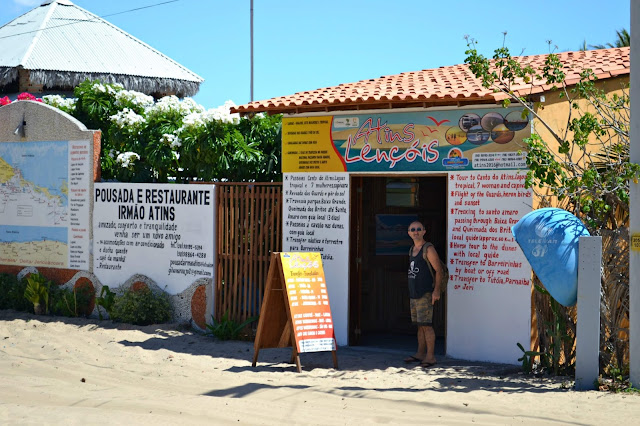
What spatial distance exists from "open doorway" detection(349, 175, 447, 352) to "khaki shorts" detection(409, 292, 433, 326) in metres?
2.39

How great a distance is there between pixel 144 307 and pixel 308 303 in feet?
11.0

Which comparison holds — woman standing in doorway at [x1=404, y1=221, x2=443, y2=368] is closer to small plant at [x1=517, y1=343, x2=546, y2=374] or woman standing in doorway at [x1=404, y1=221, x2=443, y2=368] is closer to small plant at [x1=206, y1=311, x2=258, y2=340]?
small plant at [x1=517, y1=343, x2=546, y2=374]

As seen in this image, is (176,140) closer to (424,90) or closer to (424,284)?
(424,90)

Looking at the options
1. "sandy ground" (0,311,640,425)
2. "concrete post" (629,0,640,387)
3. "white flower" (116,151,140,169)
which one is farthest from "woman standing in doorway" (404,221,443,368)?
"white flower" (116,151,140,169)

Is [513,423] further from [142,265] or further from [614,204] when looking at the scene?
[142,265]

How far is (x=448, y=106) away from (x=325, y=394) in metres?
3.90

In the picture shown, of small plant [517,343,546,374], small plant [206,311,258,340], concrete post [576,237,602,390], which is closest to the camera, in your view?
concrete post [576,237,602,390]

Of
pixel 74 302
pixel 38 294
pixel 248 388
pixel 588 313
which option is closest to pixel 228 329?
pixel 248 388

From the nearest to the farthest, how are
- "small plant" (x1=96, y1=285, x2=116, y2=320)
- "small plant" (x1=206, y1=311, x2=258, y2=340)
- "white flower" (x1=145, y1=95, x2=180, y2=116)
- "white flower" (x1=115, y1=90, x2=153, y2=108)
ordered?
"small plant" (x1=206, y1=311, x2=258, y2=340) → "small plant" (x1=96, y1=285, x2=116, y2=320) → "white flower" (x1=145, y1=95, x2=180, y2=116) → "white flower" (x1=115, y1=90, x2=153, y2=108)

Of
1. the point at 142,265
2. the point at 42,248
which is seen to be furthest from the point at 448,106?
the point at 42,248

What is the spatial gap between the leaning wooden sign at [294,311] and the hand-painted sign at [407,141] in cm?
170

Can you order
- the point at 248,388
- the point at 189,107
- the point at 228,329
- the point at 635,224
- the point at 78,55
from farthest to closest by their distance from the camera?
the point at 78,55, the point at 189,107, the point at 228,329, the point at 248,388, the point at 635,224

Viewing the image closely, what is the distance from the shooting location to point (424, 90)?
1002cm

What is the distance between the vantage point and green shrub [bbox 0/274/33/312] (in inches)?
520
